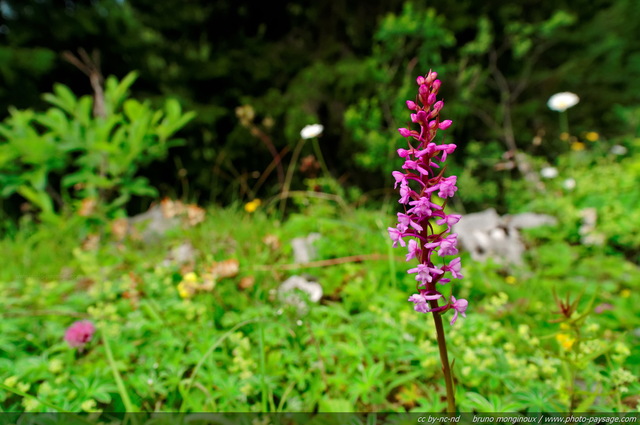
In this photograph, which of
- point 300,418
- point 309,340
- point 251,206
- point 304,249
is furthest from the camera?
point 251,206

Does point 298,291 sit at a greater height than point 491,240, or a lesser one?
lesser

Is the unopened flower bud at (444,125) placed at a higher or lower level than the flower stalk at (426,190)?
higher

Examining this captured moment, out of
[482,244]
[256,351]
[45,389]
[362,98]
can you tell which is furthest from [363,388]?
[362,98]

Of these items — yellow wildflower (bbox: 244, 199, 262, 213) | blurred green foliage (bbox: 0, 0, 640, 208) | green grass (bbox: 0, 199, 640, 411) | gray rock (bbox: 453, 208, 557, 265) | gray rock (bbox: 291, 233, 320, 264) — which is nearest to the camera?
green grass (bbox: 0, 199, 640, 411)

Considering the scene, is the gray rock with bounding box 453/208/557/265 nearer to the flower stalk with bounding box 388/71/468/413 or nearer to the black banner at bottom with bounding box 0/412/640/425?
the black banner at bottom with bounding box 0/412/640/425

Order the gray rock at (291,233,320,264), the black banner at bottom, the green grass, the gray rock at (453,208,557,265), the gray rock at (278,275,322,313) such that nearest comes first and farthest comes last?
the black banner at bottom
the green grass
the gray rock at (278,275,322,313)
the gray rock at (291,233,320,264)
the gray rock at (453,208,557,265)

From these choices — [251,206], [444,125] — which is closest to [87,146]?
[251,206]

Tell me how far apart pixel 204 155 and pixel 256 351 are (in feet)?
10.9

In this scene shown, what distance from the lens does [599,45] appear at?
23.8 ft

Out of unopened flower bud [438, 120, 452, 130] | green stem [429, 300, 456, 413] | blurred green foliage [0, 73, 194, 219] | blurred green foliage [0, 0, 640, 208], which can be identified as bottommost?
green stem [429, 300, 456, 413]

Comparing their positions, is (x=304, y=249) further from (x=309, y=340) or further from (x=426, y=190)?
(x=426, y=190)

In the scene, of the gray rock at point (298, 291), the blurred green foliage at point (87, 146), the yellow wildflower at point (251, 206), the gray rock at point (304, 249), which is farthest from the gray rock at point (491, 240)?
the blurred green foliage at point (87, 146)

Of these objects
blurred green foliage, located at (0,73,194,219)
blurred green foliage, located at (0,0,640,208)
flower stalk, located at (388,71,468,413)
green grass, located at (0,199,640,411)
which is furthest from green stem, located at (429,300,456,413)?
blurred green foliage, located at (0,0,640,208)

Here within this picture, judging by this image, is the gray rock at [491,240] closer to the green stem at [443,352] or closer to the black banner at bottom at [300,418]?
the black banner at bottom at [300,418]
